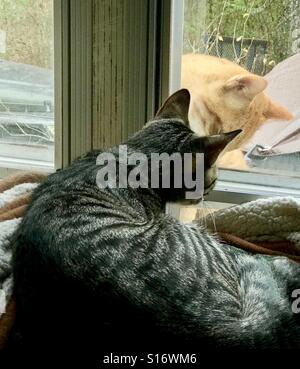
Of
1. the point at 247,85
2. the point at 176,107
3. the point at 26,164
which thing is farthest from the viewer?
the point at 26,164

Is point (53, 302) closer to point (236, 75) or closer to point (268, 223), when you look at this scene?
point (268, 223)

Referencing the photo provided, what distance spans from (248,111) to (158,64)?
28 cm

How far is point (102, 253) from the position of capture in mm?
1243

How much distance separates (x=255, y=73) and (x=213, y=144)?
33 centimetres

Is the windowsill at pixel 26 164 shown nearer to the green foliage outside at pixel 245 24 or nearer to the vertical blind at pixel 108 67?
the vertical blind at pixel 108 67

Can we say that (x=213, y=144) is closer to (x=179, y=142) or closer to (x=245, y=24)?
(x=179, y=142)

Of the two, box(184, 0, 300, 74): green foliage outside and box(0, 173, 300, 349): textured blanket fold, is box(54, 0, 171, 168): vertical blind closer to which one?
box(184, 0, 300, 74): green foliage outside

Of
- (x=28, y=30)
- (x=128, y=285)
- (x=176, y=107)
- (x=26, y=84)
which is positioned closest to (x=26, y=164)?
(x=26, y=84)

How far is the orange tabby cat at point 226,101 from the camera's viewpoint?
5.93 ft

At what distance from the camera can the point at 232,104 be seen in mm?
1856

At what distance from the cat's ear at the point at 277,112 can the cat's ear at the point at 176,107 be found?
10.0 inches
